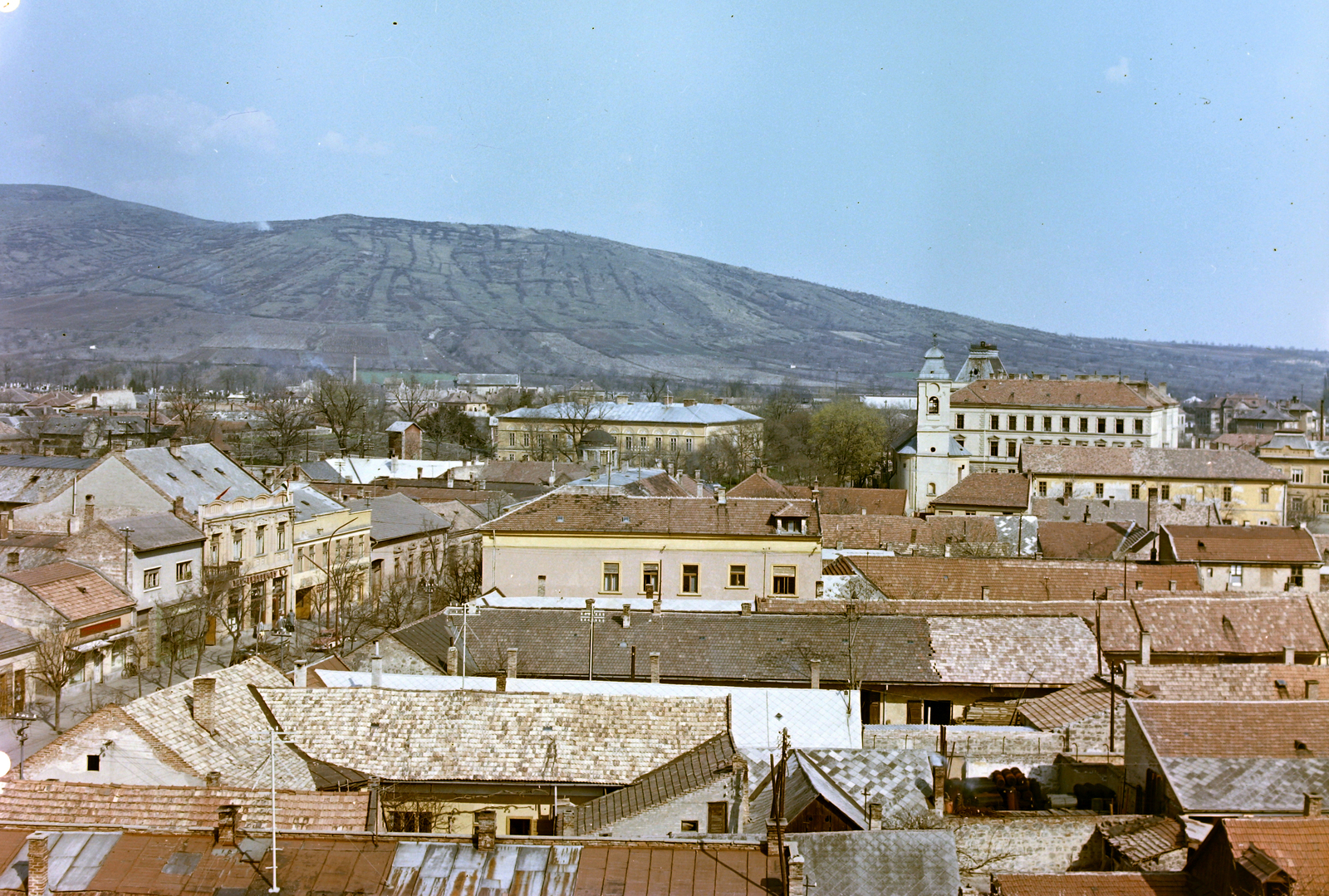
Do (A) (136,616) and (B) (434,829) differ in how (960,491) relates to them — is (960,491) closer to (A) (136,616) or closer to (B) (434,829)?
(A) (136,616)

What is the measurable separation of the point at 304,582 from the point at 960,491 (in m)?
33.1

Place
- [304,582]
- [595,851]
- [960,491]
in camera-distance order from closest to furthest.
→ [595,851]
[304,582]
[960,491]

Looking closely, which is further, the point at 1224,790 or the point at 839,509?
the point at 839,509

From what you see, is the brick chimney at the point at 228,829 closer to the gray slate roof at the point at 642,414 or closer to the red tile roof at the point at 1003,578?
the red tile roof at the point at 1003,578

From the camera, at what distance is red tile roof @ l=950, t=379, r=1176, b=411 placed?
289ft

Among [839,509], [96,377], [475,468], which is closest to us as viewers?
[839,509]

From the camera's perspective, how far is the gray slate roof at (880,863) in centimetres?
1246

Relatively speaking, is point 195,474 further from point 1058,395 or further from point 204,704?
point 1058,395

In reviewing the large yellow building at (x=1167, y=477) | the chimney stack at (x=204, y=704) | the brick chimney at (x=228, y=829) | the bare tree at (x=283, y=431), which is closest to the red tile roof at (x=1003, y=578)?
the chimney stack at (x=204, y=704)

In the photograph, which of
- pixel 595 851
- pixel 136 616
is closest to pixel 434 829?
pixel 595 851

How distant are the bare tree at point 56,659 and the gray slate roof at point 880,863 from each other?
18976 mm

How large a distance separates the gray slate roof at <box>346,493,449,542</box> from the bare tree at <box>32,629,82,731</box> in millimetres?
16544

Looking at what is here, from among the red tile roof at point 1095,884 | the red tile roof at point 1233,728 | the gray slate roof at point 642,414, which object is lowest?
the red tile roof at point 1095,884

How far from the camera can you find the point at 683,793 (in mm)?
15914
